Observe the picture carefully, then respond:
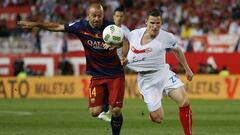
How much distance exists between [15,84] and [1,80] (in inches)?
22.3

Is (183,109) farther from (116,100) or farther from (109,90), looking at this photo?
(109,90)

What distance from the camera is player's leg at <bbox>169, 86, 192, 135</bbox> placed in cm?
1208

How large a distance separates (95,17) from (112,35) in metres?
0.49

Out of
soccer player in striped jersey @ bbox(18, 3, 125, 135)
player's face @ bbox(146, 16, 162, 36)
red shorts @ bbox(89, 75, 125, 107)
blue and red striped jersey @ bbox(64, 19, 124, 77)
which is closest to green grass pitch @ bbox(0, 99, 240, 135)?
A: red shorts @ bbox(89, 75, 125, 107)

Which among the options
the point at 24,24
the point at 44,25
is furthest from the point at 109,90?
the point at 24,24

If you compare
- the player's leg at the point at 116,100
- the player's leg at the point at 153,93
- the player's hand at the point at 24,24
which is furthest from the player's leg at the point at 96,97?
the player's hand at the point at 24,24

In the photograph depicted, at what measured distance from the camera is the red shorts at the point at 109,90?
1230 centimetres

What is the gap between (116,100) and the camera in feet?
40.2

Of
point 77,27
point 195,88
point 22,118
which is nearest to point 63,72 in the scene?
point 195,88

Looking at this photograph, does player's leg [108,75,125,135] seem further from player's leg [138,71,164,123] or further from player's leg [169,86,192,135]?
player's leg [169,86,192,135]

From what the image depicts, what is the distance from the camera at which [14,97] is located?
2752cm

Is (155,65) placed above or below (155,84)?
above

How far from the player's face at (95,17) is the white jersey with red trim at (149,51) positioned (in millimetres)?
660

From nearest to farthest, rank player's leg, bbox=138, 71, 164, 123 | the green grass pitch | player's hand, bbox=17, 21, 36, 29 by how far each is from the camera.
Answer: player's hand, bbox=17, 21, 36, 29 < player's leg, bbox=138, 71, 164, 123 < the green grass pitch
